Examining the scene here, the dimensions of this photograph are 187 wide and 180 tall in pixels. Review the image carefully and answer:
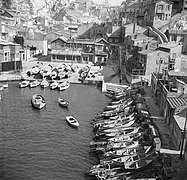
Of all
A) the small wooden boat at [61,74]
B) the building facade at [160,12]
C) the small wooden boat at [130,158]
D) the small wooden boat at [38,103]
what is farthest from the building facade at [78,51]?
the small wooden boat at [130,158]

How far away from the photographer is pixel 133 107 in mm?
43375

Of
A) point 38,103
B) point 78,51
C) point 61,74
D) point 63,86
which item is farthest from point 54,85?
point 78,51

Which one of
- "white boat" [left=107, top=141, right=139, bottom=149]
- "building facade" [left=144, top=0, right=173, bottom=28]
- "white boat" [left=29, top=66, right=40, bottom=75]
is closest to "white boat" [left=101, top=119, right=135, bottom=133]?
"white boat" [left=107, top=141, right=139, bottom=149]

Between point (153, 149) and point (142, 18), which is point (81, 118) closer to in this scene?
point (153, 149)

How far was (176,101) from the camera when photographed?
112ft

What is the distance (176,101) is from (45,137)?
17278mm

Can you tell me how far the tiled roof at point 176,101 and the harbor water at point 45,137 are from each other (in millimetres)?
11333

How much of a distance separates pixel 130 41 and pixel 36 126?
164 ft

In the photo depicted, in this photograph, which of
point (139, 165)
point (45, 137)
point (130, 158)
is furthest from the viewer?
point (45, 137)

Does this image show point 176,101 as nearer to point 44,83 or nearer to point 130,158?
point 130,158

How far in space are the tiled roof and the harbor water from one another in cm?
1133

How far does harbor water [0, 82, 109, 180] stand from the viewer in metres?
28.5

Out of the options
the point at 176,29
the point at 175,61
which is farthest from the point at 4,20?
the point at 175,61

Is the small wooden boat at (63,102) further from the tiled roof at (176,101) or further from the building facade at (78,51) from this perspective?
the building facade at (78,51)
